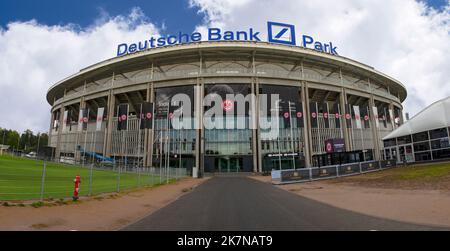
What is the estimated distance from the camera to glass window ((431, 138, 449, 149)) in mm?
30453

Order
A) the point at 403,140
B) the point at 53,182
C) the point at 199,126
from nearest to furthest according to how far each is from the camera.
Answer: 1. the point at 53,182
2. the point at 403,140
3. the point at 199,126

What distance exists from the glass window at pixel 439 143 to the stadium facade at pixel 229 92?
1732 cm

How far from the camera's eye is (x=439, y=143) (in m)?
31.3

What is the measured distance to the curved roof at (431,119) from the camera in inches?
1204

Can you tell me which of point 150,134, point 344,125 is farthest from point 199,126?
point 344,125

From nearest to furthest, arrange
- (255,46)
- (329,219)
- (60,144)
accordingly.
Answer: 1. (329,219)
2. (255,46)
3. (60,144)

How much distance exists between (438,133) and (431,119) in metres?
1.93

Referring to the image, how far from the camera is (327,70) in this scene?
6184cm

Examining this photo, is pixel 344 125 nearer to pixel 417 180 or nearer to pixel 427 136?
pixel 427 136

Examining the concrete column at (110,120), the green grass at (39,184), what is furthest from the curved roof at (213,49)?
the green grass at (39,184)
